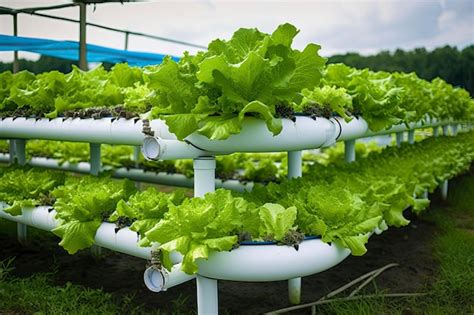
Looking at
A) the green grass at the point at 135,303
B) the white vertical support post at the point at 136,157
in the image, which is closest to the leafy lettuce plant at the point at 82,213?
the green grass at the point at 135,303

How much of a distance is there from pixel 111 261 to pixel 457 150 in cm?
548

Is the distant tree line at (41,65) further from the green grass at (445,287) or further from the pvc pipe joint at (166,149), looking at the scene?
the pvc pipe joint at (166,149)

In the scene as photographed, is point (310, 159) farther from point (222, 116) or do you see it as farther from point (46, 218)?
point (222, 116)

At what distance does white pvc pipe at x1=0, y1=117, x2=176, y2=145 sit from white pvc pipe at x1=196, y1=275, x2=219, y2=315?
827 millimetres

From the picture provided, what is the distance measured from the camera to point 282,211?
2.78 m

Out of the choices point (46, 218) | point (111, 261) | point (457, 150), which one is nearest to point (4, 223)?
point (111, 261)

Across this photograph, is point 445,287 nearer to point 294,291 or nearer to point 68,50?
point 294,291

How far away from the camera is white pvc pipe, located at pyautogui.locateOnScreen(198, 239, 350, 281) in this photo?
2.61 m

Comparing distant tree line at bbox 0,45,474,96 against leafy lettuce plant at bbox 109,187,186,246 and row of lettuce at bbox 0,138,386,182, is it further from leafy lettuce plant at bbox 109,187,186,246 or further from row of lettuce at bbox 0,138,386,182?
leafy lettuce plant at bbox 109,187,186,246

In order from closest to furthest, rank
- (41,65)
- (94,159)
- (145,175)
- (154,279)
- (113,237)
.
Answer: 1. (154,279)
2. (113,237)
3. (94,159)
4. (145,175)
5. (41,65)

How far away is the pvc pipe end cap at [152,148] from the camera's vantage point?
2699mm

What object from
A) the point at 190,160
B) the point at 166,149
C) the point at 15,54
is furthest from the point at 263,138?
the point at 15,54

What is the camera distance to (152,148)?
2717 millimetres

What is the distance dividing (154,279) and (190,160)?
3675 millimetres
